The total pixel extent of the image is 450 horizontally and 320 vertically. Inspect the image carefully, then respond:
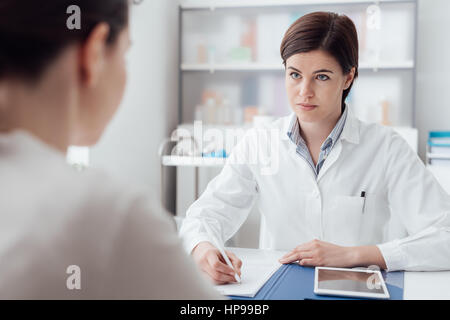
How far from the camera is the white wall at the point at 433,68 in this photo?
7.32 feet

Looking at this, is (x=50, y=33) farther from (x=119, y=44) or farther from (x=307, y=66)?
(x=307, y=66)

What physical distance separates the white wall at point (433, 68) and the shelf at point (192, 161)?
3.48 feet

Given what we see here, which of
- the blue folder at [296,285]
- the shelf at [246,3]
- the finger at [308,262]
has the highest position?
the shelf at [246,3]

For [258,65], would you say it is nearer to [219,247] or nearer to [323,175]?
[323,175]

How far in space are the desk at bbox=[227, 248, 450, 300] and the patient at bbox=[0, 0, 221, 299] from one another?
0.52 metres

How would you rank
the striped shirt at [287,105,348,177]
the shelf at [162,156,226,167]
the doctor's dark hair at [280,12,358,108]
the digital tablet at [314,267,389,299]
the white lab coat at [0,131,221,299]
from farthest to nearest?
the shelf at [162,156,226,167] < the striped shirt at [287,105,348,177] < the doctor's dark hair at [280,12,358,108] < the digital tablet at [314,267,389,299] < the white lab coat at [0,131,221,299]

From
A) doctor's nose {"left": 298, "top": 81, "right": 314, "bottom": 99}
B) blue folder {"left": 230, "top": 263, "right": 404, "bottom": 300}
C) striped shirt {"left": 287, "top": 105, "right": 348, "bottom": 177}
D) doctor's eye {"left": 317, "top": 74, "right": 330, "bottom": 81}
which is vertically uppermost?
doctor's eye {"left": 317, "top": 74, "right": 330, "bottom": 81}

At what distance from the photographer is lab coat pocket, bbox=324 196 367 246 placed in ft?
3.58

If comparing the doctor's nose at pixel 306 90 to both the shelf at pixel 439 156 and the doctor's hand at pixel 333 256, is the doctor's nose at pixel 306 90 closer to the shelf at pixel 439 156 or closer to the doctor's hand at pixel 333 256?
the doctor's hand at pixel 333 256

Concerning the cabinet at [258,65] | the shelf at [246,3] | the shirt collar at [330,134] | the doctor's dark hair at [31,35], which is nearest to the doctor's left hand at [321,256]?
the shirt collar at [330,134]

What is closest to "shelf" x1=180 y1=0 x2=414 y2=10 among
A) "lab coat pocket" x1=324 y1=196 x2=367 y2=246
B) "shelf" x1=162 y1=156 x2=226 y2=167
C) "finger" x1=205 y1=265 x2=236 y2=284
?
"shelf" x1=162 y1=156 x2=226 y2=167

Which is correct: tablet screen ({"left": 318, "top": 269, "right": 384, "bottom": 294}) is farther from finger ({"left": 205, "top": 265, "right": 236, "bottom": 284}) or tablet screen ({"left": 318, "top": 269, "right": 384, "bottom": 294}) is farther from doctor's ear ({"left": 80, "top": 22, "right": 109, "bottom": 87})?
doctor's ear ({"left": 80, "top": 22, "right": 109, "bottom": 87})

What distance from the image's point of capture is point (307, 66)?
103 cm
